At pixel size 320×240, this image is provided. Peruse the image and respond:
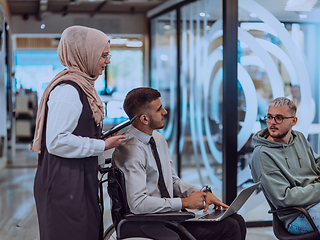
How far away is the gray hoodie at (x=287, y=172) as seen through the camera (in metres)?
2.06

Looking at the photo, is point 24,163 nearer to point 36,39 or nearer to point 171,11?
point 36,39

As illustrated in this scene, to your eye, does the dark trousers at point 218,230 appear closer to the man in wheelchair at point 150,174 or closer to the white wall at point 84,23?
the man in wheelchair at point 150,174

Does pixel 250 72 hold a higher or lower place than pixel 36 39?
lower

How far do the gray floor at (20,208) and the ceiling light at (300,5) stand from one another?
81.1 inches

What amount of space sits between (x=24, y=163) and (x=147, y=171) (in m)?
5.84

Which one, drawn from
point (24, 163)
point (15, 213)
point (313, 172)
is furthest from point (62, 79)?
point (24, 163)

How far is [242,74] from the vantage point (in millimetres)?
3279

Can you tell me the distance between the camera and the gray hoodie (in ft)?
6.75

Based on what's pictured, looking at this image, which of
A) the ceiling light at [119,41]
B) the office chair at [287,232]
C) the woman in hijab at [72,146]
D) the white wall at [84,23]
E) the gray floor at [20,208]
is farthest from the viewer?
the ceiling light at [119,41]

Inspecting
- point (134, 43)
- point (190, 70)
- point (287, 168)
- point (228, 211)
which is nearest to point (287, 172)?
point (287, 168)

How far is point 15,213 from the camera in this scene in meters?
3.84

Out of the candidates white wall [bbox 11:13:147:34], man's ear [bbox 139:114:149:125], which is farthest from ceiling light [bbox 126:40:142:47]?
man's ear [bbox 139:114:149:125]

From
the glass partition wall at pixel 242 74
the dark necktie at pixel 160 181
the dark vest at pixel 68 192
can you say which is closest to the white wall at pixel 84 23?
the glass partition wall at pixel 242 74

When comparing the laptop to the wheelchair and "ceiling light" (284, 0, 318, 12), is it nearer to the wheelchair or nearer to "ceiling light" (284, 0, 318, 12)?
the wheelchair
